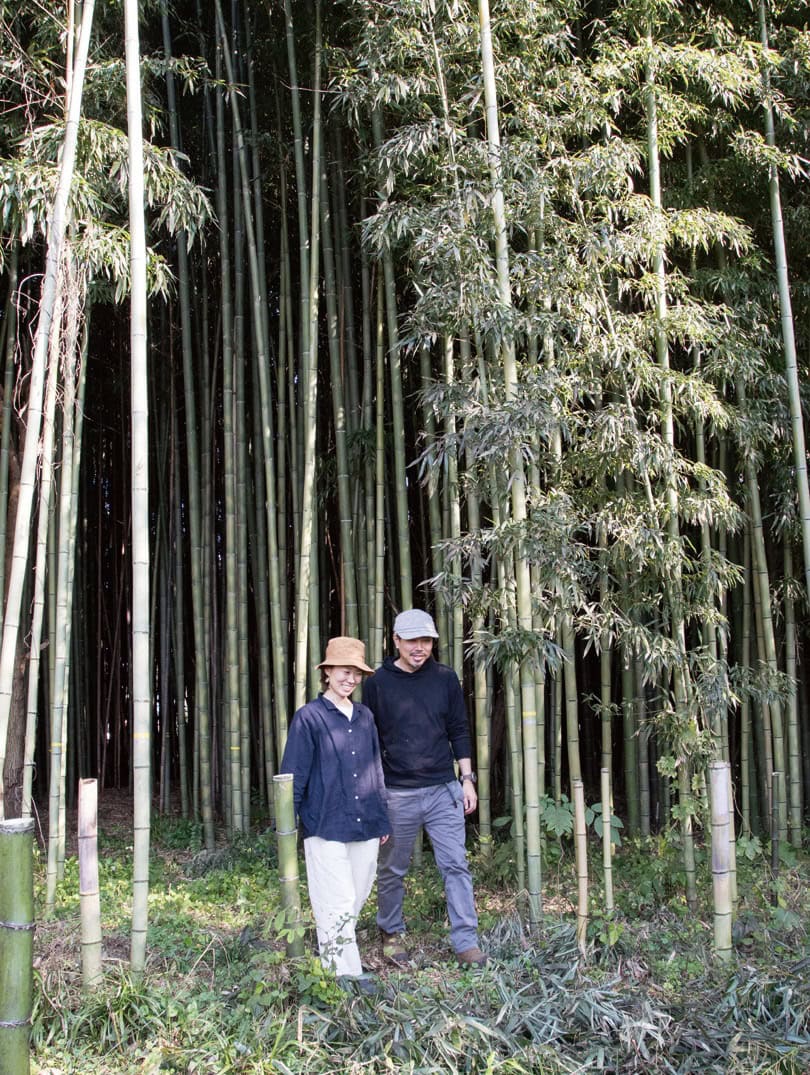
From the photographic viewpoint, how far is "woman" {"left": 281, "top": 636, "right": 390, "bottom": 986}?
2709 millimetres

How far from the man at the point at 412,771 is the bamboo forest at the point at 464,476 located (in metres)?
0.25

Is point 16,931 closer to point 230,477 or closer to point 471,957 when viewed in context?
point 471,957

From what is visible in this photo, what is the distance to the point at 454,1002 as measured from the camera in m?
2.46

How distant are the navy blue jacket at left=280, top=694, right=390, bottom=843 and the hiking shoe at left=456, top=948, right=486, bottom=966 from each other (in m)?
0.46

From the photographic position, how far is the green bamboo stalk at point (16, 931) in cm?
158

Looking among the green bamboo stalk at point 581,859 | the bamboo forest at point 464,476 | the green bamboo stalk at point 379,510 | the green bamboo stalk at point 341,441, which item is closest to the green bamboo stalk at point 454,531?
the bamboo forest at point 464,476

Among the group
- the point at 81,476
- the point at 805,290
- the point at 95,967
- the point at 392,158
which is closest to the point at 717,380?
the point at 805,290

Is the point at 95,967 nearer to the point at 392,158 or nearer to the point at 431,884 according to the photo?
the point at 431,884

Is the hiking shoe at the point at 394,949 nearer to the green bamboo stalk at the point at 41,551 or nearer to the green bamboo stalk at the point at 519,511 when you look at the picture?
the green bamboo stalk at the point at 519,511

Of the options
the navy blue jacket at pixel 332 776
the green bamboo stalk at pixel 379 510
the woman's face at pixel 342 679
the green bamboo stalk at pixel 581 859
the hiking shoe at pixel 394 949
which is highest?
the green bamboo stalk at pixel 379 510

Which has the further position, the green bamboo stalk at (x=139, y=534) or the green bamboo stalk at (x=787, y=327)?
the green bamboo stalk at (x=787, y=327)

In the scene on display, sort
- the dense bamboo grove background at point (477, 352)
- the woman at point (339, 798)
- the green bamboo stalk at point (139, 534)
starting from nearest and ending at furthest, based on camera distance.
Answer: the green bamboo stalk at point (139, 534), the woman at point (339, 798), the dense bamboo grove background at point (477, 352)

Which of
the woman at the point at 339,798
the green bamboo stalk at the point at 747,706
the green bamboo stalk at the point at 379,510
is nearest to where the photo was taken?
the woman at the point at 339,798

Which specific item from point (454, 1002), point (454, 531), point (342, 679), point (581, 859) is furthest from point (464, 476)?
point (454, 1002)
